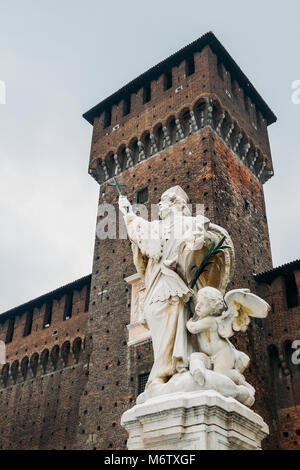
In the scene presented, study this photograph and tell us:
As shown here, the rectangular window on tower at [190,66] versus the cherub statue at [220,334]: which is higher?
the rectangular window on tower at [190,66]

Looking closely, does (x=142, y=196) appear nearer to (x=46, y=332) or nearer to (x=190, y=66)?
(x=190, y=66)

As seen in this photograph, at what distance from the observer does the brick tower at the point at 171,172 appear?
12758 millimetres

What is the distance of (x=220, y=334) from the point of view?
370 cm

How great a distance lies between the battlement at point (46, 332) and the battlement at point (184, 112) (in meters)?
4.31

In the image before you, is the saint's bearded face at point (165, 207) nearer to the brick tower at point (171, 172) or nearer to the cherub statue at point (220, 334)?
the cherub statue at point (220, 334)

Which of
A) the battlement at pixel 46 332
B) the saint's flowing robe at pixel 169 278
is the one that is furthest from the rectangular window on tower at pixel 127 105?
the saint's flowing robe at pixel 169 278

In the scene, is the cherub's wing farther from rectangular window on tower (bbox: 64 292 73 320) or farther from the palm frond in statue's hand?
rectangular window on tower (bbox: 64 292 73 320)

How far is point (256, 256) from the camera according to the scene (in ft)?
49.2

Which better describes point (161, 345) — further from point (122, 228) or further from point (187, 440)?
point (122, 228)

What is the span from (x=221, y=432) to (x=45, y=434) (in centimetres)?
1467

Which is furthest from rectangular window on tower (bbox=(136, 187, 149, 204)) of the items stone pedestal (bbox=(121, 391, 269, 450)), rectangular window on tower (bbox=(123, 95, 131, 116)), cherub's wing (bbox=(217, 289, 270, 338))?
stone pedestal (bbox=(121, 391, 269, 450))

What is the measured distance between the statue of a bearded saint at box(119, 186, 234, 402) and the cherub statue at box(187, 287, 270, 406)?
0.12 m

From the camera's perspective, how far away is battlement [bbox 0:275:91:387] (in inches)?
679

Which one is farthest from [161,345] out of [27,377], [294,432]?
[27,377]
